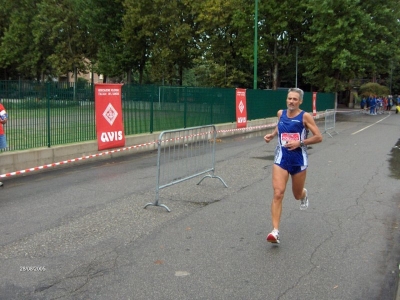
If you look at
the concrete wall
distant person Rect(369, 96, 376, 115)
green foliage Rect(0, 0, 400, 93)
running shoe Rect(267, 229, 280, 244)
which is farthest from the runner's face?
distant person Rect(369, 96, 376, 115)

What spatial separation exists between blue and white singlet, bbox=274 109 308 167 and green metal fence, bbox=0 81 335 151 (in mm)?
6788

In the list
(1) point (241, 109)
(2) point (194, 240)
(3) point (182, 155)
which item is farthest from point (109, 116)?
(1) point (241, 109)

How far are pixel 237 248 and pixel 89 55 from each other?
1770 inches

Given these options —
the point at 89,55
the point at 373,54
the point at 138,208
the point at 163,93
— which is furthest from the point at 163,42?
the point at 138,208

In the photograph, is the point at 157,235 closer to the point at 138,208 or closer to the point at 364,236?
the point at 138,208

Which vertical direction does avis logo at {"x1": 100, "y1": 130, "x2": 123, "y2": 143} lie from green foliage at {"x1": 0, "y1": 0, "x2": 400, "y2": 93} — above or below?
below

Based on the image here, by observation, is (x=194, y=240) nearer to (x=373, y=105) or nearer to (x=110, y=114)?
(x=110, y=114)

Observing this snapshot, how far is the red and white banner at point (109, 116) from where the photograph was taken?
39.8 ft

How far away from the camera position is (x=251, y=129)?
2295 cm

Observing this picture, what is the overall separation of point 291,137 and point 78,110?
7694 mm

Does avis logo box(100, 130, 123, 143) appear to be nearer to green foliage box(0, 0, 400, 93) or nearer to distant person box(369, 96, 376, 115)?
green foliage box(0, 0, 400, 93)

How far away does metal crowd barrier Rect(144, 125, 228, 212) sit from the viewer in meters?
7.31

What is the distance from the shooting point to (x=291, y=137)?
5391 mm
